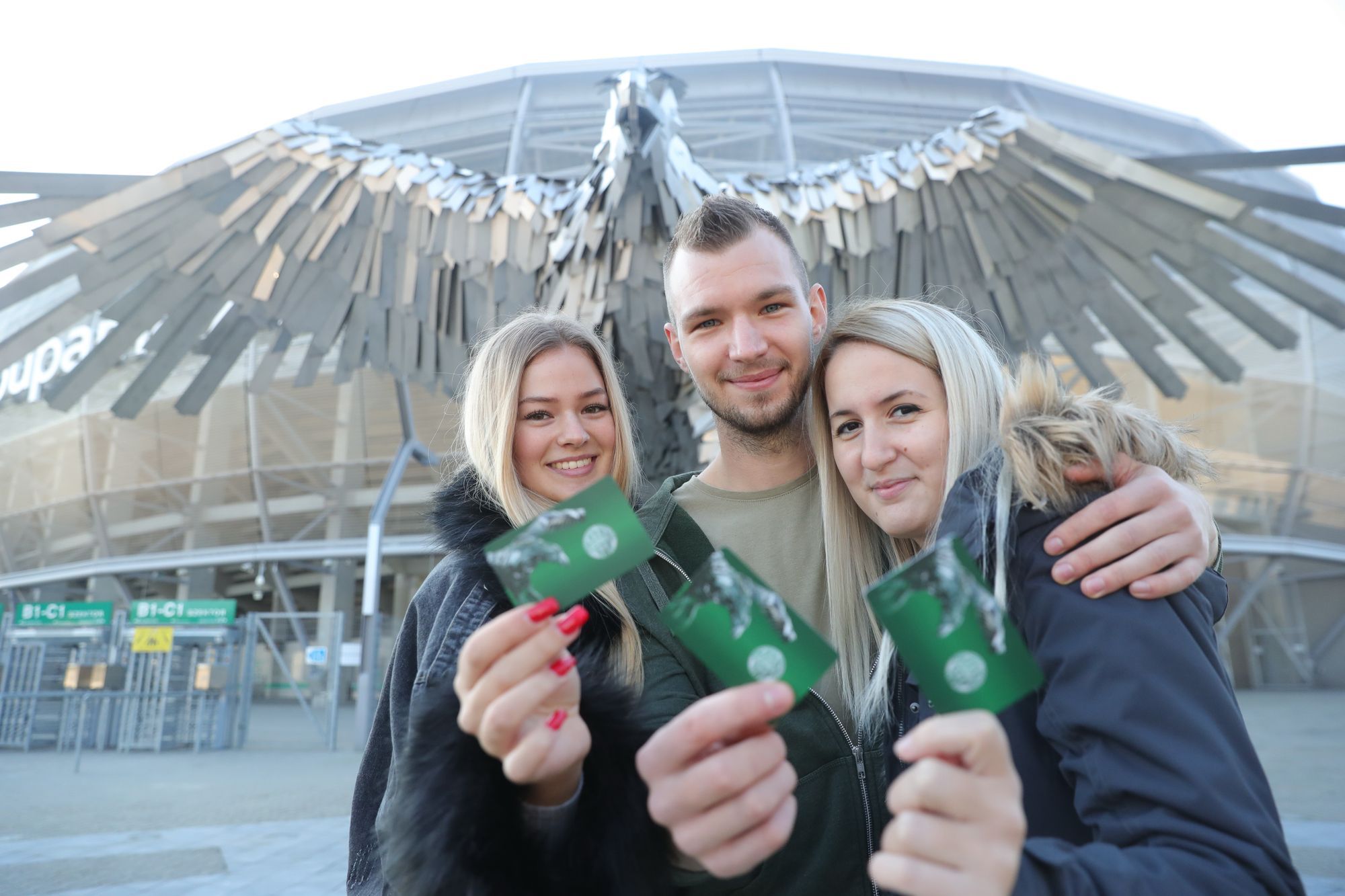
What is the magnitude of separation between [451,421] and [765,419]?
51.0 ft

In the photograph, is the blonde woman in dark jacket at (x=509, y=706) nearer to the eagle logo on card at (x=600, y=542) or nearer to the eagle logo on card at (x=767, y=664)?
the eagle logo on card at (x=600, y=542)

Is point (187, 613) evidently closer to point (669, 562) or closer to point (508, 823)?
point (669, 562)

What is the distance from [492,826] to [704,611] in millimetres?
456

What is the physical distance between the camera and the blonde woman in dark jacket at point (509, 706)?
870 millimetres

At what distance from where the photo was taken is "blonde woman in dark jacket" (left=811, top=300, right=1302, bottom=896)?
66cm

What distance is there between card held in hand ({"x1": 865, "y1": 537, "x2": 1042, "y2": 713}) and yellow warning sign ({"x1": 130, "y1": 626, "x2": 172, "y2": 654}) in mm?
10345

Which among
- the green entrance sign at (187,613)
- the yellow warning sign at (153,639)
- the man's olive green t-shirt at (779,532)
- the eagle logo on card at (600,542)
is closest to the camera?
the eagle logo on card at (600,542)

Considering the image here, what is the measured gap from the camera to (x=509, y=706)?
0.84 meters

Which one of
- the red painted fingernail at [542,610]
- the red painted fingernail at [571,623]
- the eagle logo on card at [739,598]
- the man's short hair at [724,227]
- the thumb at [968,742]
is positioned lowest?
the thumb at [968,742]

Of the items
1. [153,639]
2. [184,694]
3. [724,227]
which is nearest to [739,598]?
[724,227]

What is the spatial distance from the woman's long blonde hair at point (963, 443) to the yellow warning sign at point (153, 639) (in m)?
9.80

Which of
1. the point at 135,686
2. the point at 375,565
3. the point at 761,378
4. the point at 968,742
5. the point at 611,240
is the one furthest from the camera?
the point at 135,686

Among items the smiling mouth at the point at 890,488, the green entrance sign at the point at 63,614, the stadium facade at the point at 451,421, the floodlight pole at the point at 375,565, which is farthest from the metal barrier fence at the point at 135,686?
the smiling mouth at the point at 890,488

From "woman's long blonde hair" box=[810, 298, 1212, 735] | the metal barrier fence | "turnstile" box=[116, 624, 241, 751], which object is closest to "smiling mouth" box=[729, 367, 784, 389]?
"woman's long blonde hair" box=[810, 298, 1212, 735]
